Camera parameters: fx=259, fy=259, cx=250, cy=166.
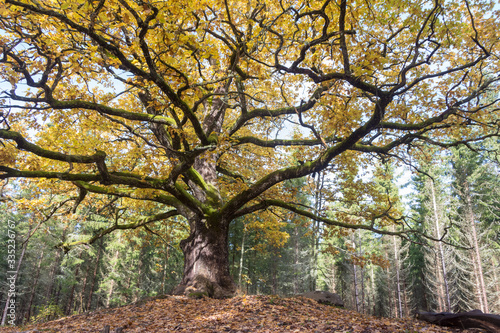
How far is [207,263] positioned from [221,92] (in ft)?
17.3

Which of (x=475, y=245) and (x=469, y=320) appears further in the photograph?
(x=475, y=245)

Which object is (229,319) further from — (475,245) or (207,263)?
(475,245)

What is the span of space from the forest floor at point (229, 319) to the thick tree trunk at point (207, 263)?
2.36 feet

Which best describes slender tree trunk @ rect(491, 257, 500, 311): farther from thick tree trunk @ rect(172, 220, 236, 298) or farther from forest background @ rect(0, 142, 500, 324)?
thick tree trunk @ rect(172, 220, 236, 298)

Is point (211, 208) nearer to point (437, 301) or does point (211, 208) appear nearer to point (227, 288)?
point (227, 288)

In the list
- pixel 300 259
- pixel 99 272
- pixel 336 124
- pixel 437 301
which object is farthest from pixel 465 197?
pixel 99 272

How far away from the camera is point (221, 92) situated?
8.09 metres

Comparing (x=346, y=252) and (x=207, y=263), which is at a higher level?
(x=346, y=252)

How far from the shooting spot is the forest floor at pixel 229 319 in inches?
182

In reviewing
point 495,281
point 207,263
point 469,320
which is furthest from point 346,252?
point 469,320

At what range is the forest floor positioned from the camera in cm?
461

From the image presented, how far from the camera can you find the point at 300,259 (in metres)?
27.0

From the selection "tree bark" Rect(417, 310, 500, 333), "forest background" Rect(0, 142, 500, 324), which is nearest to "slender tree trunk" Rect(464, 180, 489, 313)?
"forest background" Rect(0, 142, 500, 324)

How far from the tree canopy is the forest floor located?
4.31ft
